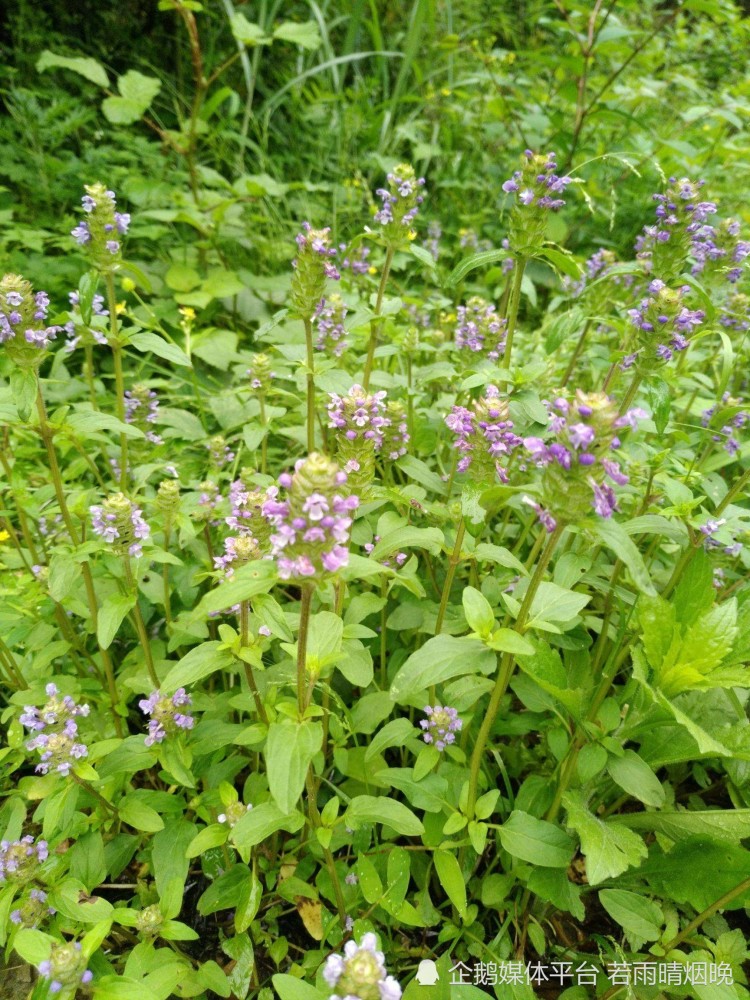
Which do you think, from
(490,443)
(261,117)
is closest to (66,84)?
(261,117)

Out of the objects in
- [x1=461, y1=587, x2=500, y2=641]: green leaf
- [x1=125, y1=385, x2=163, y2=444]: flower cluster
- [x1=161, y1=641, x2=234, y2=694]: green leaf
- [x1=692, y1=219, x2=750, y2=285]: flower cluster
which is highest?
[x1=692, y1=219, x2=750, y2=285]: flower cluster

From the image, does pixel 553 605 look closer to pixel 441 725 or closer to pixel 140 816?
pixel 441 725

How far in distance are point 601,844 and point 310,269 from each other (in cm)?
214

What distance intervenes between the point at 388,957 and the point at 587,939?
0.77 metres

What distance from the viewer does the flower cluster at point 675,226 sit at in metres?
2.42

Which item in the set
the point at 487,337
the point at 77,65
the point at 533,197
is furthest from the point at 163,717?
the point at 77,65

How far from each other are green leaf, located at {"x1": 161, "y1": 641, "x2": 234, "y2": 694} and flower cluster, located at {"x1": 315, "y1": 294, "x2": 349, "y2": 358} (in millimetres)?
1717

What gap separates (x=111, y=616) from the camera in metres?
2.07

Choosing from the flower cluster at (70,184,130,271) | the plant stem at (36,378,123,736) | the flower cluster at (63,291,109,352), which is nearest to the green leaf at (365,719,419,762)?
the plant stem at (36,378,123,736)

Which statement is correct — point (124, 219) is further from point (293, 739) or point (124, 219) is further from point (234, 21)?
point (234, 21)

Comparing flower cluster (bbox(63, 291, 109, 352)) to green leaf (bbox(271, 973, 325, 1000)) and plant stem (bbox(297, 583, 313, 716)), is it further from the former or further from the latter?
green leaf (bbox(271, 973, 325, 1000))

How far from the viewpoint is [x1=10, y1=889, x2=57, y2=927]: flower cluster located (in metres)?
1.87

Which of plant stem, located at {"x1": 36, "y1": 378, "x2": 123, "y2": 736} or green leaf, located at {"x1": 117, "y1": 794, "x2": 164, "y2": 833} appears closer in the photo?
green leaf, located at {"x1": 117, "y1": 794, "x2": 164, "y2": 833}

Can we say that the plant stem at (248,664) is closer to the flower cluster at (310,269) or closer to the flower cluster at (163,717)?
the flower cluster at (163,717)
